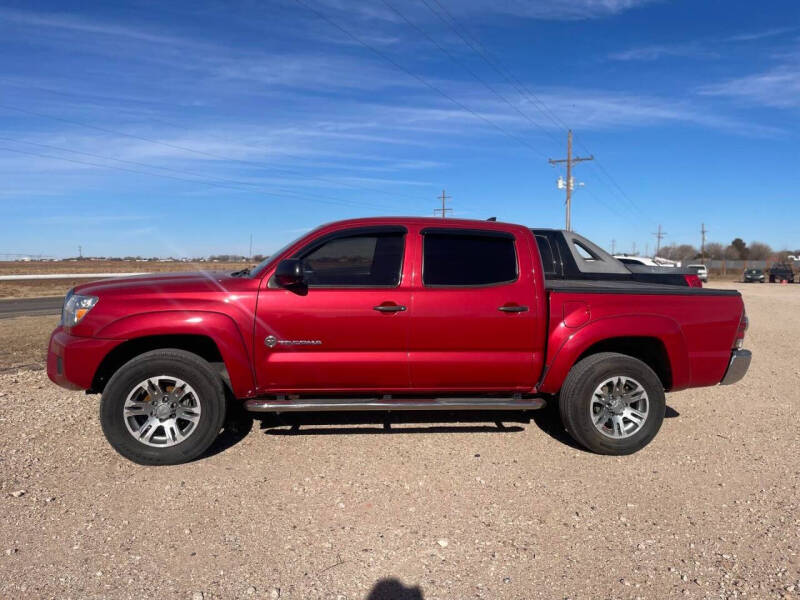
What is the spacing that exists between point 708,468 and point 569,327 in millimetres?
1494

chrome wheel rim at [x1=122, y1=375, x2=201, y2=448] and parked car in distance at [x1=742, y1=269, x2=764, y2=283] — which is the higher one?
parked car in distance at [x1=742, y1=269, x2=764, y2=283]

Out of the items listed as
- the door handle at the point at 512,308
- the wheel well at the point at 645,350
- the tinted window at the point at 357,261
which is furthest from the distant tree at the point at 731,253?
the tinted window at the point at 357,261

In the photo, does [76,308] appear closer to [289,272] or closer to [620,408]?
[289,272]

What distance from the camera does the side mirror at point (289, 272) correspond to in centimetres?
415

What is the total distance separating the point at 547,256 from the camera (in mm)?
9312

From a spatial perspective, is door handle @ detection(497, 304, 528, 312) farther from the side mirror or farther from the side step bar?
the side mirror

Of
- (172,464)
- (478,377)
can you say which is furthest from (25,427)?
(478,377)

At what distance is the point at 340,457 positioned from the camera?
179 inches

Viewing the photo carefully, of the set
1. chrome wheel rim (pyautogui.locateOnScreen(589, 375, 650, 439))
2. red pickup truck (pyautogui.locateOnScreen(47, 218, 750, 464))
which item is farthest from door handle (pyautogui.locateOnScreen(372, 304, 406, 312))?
chrome wheel rim (pyautogui.locateOnScreen(589, 375, 650, 439))

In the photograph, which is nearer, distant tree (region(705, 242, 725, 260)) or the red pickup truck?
the red pickup truck

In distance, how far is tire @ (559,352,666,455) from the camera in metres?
4.56

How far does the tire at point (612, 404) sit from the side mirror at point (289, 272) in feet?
7.51

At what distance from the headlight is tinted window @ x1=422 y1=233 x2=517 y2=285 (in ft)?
8.25

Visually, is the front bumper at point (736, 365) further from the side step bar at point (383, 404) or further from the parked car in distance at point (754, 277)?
the parked car in distance at point (754, 277)
